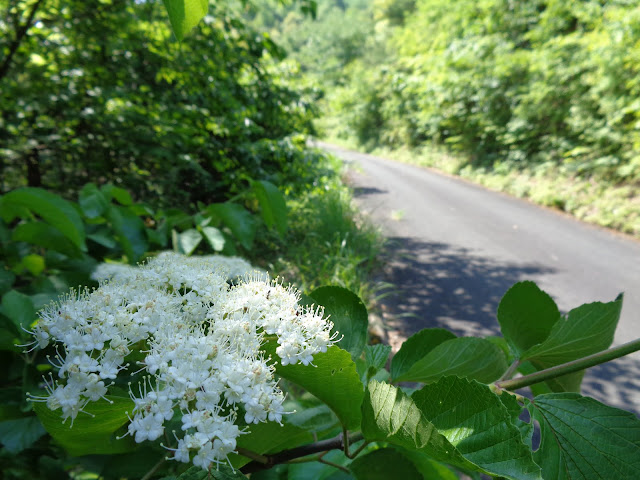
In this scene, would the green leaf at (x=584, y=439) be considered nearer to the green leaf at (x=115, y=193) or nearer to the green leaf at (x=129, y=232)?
the green leaf at (x=129, y=232)

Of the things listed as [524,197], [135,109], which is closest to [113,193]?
[135,109]

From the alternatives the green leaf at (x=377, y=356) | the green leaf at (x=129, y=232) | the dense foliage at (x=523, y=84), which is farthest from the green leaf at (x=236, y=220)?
the dense foliage at (x=523, y=84)

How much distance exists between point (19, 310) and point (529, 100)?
11749 millimetres

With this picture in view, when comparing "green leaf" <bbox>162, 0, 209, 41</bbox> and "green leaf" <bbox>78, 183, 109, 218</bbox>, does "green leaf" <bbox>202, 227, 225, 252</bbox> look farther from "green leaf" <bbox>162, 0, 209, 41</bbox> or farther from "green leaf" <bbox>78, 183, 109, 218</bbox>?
"green leaf" <bbox>162, 0, 209, 41</bbox>

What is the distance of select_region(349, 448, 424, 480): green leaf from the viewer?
0.45 meters

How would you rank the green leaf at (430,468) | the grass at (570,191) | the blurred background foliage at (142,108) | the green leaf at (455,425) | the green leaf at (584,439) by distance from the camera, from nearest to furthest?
the green leaf at (455,425), the green leaf at (584,439), the green leaf at (430,468), the blurred background foliage at (142,108), the grass at (570,191)

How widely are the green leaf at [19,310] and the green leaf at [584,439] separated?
0.82 metres

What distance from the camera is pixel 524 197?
8891 mm

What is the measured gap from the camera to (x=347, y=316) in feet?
1.95

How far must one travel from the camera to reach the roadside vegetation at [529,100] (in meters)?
7.15

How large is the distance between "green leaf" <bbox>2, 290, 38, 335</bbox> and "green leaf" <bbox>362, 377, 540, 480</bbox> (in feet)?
2.02

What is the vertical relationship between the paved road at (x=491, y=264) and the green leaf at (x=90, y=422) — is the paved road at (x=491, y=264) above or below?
below

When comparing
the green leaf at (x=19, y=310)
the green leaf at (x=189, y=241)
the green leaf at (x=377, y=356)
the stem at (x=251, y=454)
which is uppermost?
the green leaf at (x=377, y=356)

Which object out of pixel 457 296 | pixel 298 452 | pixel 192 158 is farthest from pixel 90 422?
pixel 457 296
